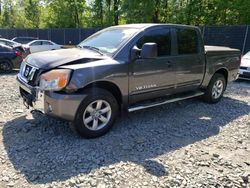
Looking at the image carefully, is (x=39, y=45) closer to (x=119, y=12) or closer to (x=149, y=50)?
(x=119, y=12)

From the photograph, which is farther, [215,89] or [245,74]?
[245,74]

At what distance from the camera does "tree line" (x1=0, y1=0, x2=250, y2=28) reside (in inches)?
884

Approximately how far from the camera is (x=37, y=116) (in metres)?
5.03

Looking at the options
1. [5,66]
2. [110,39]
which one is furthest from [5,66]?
[110,39]

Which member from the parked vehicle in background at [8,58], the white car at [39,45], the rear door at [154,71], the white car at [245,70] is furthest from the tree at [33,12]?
the rear door at [154,71]

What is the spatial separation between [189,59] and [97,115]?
237cm

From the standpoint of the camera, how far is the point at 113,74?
4250mm

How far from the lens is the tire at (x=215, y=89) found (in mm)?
6266

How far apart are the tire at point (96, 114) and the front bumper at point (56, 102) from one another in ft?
0.35

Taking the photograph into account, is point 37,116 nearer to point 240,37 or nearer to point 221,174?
point 221,174

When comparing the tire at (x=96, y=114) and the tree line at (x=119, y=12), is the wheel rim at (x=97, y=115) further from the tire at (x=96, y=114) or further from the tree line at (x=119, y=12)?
the tree line at (x=119, y=12)

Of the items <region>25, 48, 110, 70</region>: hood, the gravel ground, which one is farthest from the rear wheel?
<region>25, 48, 110, 70</region>: hood

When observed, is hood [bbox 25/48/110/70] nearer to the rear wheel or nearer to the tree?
the rear wheel

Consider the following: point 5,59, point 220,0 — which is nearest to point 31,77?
point 5,59
